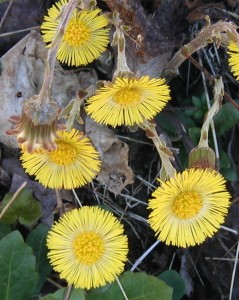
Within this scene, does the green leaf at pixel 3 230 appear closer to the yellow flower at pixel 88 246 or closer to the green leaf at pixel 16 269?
the green leaf at pixel 16 269

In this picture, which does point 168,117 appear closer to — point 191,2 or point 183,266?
point 191,2

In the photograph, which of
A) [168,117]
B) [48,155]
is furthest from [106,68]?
[48,155]

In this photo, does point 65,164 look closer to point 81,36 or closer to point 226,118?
point 81,36

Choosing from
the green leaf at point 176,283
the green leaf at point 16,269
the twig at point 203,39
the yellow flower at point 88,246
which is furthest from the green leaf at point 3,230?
the twig at point 203,39

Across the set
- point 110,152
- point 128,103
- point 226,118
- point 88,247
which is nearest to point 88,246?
point 88,247

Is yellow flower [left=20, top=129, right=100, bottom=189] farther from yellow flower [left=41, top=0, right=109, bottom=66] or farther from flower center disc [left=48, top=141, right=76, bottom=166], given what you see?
yellow flower [left=41, top=0, right=109, bottom=66]

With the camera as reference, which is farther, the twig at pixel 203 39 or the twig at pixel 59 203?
the twig at pixel 59 203
